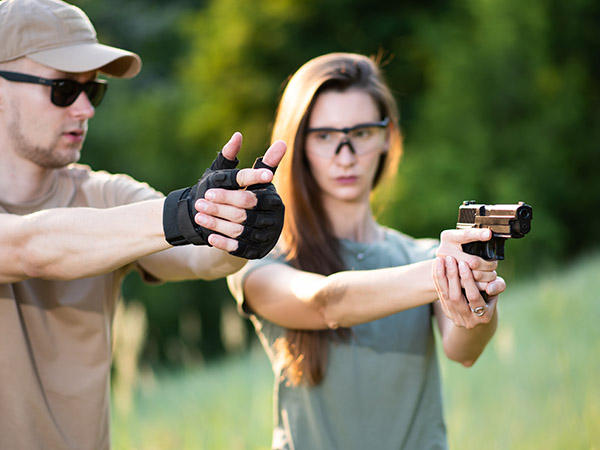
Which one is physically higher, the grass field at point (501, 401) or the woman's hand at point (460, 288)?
the woman's hand at point (460, 288)

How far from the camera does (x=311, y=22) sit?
15727 millimetres

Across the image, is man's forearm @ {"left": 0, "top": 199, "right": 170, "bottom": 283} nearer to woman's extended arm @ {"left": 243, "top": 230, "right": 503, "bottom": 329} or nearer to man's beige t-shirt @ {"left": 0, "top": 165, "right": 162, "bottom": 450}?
man's beige t-shirt @ {"left": 0, "top": 165, "right": 162, "bottom": 450}

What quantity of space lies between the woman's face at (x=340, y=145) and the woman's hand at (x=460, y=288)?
65 cm

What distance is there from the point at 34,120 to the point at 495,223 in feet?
4.85

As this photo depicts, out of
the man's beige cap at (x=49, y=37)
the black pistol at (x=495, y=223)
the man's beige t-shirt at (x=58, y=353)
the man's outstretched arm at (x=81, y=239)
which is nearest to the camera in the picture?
the black pistol at (x=495, y=223)

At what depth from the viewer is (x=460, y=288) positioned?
6.06 feet

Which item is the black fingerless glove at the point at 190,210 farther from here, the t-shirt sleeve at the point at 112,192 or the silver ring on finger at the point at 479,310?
the silver ring on finger at the point at 479,310

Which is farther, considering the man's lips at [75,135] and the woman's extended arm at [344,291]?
the man's lips at [75,135]

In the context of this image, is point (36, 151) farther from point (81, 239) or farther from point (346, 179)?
point (346, 179)

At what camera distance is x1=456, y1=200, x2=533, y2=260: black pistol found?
1721 millimetres

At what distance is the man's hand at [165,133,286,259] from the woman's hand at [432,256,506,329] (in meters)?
0.45

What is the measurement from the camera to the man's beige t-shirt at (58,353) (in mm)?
2062

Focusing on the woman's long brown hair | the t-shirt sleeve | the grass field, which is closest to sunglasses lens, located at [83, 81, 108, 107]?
the t-shirt sleeve

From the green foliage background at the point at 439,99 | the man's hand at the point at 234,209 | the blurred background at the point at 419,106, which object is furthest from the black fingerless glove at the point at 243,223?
the green foliage background at the point at 439,99
